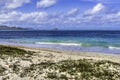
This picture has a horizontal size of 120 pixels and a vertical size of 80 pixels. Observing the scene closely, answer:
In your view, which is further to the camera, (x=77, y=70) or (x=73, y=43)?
(x=73, y=43)

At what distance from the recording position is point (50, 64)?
18.0 m

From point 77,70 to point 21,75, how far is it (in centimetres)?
305

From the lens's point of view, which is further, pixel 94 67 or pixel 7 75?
pixel 94 67

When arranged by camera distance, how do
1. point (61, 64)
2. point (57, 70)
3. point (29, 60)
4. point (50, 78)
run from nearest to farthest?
1. point (50, 78)
2. point (57, 70)
3. point (61, 64)
4. point (29, 60)

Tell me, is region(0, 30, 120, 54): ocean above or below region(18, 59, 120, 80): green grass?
below

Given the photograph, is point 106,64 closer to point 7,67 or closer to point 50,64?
point 50,64

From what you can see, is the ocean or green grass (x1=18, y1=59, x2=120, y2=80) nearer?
green grass (x1=18, y1=59, x2=120, y2=80)

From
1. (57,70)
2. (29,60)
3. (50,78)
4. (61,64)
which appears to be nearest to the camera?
(50,78)

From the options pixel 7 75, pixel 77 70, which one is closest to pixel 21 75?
pixel 7 75

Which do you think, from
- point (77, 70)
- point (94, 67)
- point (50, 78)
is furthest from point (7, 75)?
point (94, 67)

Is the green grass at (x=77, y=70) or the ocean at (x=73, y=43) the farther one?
the ocean at (x=73, y=43)

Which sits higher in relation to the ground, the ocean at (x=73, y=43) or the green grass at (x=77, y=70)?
the green grass at (x=77, y=70)

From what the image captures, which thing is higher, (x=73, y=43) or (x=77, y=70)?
(x=77, y=70)

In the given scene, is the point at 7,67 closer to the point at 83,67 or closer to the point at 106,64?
the point at 83,67
